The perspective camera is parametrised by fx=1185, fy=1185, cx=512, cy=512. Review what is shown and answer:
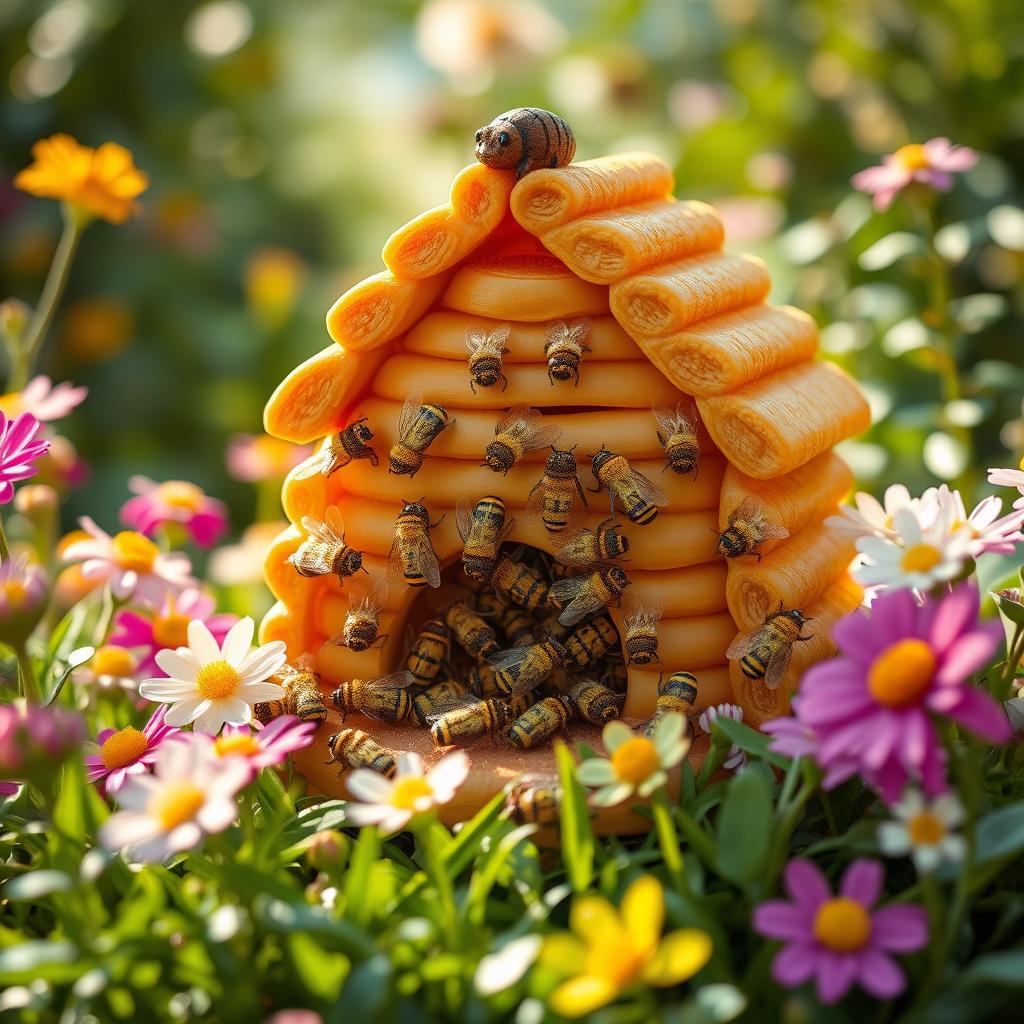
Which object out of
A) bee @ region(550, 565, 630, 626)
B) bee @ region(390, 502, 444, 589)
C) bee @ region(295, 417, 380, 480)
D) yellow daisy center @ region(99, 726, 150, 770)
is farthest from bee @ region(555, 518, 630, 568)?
yellow daisy center @ region(99, 726, 150, 770)

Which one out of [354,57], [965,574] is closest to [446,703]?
[965,574]

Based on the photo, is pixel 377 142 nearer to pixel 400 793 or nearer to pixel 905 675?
pixel 400 793

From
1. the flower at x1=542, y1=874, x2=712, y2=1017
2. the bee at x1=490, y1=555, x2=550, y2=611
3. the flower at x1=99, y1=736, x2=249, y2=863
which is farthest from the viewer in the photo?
the bee at x1=490, y1=555, x2=550, y2=611

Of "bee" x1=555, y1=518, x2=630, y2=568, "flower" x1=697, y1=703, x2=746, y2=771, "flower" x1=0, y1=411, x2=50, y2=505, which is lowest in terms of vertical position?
A: "flower" x1=697, y1=703, x2=746, y2=771

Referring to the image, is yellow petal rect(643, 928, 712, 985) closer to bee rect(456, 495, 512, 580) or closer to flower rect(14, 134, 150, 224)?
bee rect(456, 495, 512, 580)

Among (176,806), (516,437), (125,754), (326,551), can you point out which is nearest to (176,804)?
(176,806)

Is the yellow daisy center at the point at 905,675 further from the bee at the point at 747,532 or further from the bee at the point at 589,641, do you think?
the bee at the point at 589,641

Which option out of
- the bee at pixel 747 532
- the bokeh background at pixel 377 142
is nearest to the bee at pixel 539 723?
the bee at pixel 747 532
